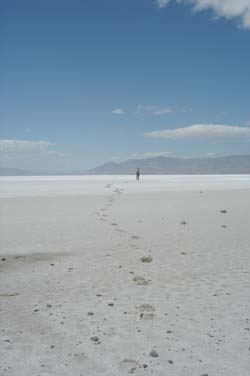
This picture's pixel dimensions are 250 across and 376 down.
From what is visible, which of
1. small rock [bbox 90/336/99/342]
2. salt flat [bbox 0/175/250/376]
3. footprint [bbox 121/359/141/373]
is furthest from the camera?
small rock [bbox 90/336/99/342]

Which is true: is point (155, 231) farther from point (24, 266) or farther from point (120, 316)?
point (120, 316)

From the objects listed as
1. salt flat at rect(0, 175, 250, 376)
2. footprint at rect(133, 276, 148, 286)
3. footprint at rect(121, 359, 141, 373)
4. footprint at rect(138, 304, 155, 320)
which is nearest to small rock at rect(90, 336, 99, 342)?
salt flat at rect(0, 175, 250, 376)

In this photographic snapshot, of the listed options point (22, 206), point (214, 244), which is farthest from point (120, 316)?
point (22, 206)

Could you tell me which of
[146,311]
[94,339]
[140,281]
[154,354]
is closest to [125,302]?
[146,311]

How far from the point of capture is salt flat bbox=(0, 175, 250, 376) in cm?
504

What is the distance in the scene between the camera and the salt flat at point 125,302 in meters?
5.04

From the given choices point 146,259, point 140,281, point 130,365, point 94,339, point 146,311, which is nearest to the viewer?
point 130,365

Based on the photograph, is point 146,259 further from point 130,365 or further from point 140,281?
point 130,365

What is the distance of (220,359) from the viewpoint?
5043 millimetres

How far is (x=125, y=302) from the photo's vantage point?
283 inches

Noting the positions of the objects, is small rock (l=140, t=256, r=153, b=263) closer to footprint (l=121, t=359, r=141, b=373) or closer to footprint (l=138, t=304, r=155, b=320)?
footprint (l=138, t=304, r=155, b=320)

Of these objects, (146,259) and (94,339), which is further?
(146,259)

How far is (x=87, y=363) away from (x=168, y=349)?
45.9 inches

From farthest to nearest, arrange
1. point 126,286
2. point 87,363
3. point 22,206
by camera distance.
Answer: point 22,206
point 126,286
point 87,363
